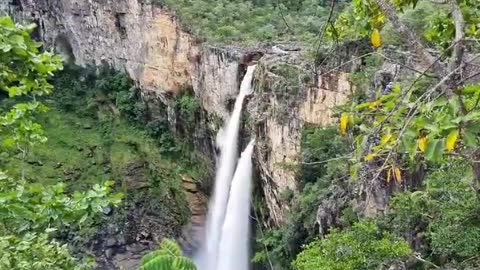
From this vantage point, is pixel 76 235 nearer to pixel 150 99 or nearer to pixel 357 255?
pixel 150 99

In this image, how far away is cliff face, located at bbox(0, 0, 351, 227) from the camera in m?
10.9

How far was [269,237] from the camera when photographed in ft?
35.3

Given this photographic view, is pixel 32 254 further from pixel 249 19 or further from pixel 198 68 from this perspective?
pixel 249 19

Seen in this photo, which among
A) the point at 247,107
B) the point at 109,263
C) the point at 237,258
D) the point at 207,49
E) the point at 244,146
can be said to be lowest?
the point at 109,263

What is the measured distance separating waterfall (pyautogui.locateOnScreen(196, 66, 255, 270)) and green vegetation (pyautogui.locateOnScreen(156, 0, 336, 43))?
1982mm

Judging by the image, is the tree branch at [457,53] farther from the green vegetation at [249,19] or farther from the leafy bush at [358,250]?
the green vegetation at [249,19]

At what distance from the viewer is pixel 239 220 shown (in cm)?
1272

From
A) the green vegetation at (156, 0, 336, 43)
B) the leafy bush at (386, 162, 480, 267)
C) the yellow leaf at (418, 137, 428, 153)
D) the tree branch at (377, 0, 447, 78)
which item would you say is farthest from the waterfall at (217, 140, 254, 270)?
the yellow leaf at (418, 137, 428, 153)

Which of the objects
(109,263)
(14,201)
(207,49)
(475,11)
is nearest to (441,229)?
(475,11)

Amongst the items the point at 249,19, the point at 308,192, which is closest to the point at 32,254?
the point at 308,192

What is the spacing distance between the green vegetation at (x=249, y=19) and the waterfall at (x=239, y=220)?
356cm

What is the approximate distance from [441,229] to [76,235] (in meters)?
11.2

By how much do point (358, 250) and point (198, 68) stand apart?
10.5 metres

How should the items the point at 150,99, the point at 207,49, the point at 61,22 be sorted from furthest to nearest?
the point at 61,22 < the point at 150,99 < the point at 207,49
